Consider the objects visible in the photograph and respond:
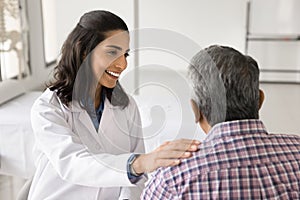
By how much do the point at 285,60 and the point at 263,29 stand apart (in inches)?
24.4

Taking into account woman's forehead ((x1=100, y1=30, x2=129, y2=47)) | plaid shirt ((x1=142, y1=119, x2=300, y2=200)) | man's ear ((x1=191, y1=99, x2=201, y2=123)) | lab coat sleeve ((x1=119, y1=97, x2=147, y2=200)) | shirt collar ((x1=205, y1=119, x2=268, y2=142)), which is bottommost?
lab coat sleeve ((x1=119, y1=97, x2=147, y2=200))

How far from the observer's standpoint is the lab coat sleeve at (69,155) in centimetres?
104

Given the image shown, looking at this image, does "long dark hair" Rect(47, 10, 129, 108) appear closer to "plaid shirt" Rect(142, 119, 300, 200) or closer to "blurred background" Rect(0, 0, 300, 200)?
"blurred background" Rect(0, 0, 300, 200)

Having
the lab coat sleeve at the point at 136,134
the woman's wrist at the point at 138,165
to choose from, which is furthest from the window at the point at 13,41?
the woman's wrist at the point at 138,165

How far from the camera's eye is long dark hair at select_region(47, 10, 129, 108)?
113 cm

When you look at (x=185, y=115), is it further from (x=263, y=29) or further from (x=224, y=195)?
(x=263, y=29)

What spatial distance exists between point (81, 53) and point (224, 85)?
1.47 ft

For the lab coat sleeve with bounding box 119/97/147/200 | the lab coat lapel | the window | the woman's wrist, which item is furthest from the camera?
the window

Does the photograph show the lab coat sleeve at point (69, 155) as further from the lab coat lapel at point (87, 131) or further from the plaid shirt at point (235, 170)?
the plaid shirt at point (235, 170)

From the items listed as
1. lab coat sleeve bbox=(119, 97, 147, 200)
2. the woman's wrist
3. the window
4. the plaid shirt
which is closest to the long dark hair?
lab coat sleeve bbox=(119, 97, 147, 200)

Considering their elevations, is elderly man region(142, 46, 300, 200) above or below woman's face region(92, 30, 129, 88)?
below

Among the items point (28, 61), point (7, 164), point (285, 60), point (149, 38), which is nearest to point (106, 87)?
point (149, 38)

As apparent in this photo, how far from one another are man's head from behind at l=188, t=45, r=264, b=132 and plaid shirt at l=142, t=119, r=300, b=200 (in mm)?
30

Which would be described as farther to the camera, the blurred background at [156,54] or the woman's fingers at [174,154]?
the blurred background at [156,54]
